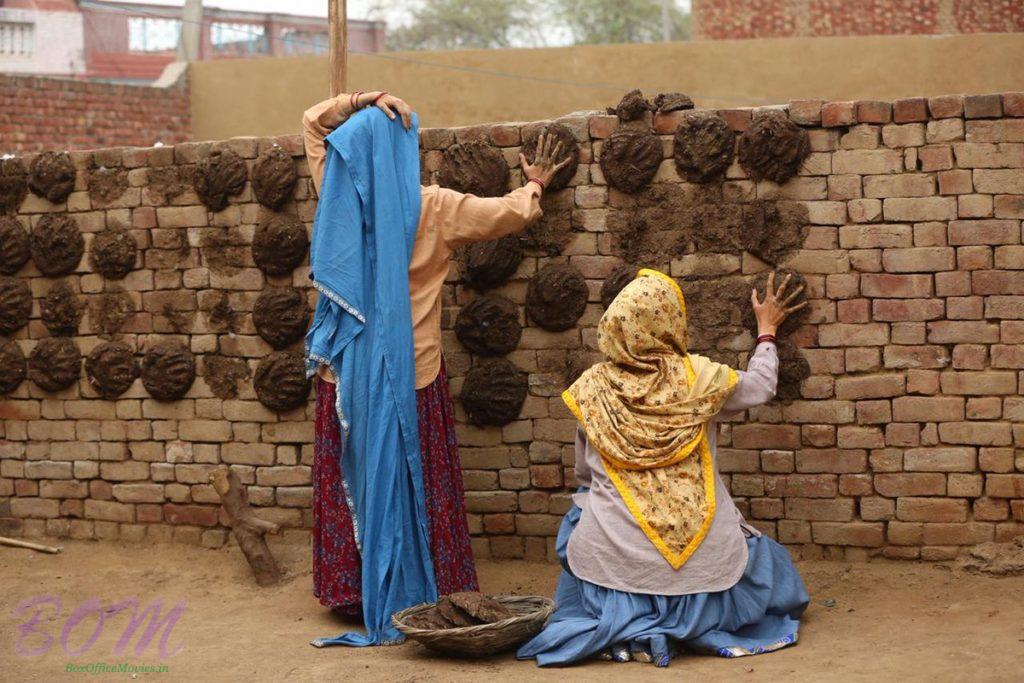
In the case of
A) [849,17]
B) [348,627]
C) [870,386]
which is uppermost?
[849,17]

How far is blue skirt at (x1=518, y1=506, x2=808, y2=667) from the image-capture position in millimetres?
4543

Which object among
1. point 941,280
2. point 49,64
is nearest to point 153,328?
point 941,280

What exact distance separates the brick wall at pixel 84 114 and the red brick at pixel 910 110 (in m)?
8.64

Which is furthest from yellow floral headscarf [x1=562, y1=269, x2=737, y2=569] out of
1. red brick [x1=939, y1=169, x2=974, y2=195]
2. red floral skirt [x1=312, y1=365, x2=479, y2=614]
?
red brick [x1=939, y1=169, x2=974, y2=195]

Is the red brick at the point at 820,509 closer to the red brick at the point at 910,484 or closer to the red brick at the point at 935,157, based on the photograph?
the red brick at the point at 910,484

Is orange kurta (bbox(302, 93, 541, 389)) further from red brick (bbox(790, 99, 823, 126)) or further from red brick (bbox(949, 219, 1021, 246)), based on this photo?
red brick (bbox(949, 219, 1021, 246))

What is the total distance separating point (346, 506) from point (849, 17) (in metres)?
8.56

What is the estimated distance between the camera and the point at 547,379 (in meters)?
5.77

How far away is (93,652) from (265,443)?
1450 millimetres

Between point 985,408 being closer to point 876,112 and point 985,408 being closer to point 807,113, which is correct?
point 876,112

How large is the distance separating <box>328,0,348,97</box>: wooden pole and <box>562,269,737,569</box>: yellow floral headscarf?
1.94m

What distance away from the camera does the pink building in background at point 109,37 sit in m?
15.5

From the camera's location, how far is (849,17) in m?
11.8

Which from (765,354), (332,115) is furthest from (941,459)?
(332,115)
